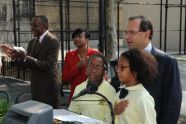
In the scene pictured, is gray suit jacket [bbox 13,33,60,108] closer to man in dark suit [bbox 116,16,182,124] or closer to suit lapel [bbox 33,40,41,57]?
suit lapel [bbox 33,40,41,57]

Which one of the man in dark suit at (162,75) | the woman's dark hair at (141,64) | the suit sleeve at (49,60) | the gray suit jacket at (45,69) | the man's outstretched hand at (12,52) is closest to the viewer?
the woman's dark hair at (141,64)

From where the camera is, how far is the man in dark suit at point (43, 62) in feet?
16.2

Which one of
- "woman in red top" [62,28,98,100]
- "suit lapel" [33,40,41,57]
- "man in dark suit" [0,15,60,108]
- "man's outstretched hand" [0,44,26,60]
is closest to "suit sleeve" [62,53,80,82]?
"woman in red top" [62,28,98,100]

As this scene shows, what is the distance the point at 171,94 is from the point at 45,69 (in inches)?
86.1

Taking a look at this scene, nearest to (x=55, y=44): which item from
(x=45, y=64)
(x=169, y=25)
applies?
(x=45, y=64)

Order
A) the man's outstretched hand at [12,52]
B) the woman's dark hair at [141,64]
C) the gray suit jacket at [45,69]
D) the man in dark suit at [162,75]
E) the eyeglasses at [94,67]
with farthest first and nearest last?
the gray suit jacket at [45,69]
the man's outstretched hand at [12,52]
the eyeglasses at [94,67]
the man in dark suit at [162,75]
the woman's dark hair at [141,64]

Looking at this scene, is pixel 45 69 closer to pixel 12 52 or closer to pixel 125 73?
pixel 12 52

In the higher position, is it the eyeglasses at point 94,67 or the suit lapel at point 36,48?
the suit lapel at point 36,48

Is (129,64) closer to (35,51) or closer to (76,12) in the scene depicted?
(35,51)

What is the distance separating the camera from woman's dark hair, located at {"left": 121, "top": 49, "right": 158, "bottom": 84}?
9.38ft

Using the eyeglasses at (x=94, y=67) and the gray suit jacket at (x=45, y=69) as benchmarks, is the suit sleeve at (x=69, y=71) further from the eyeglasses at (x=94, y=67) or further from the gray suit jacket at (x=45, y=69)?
the eyeglasses at (x=94, y=67)

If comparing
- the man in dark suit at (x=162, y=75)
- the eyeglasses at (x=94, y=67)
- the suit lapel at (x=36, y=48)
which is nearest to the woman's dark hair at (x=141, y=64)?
the man in dark suit at (x=162, y=75)

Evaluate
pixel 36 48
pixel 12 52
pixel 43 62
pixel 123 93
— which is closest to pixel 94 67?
pixel 123 93

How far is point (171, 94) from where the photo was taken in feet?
10.3
